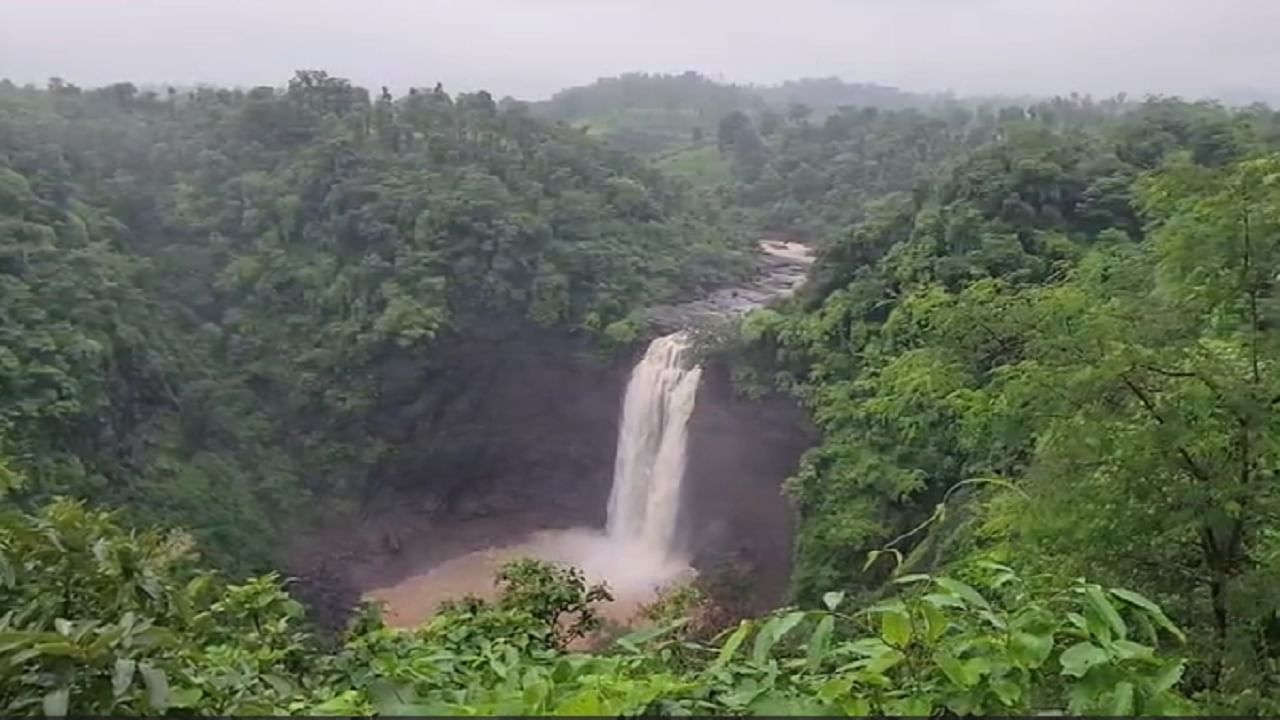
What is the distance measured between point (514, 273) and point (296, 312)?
3988 mm

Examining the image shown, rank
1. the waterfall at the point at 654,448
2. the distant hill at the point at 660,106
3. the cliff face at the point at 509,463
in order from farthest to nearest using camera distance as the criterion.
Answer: the distant hill at the point at 660,106 < the waterfall at the point at 654,448 < the cliff face at the point at 509,463

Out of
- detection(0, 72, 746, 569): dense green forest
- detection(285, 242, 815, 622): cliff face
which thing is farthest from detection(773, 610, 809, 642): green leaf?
detection(285, 242, 815, 622): cliff face

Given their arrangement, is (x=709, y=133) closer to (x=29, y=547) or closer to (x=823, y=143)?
(x=823, y=143)

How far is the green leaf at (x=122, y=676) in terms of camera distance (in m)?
1.28

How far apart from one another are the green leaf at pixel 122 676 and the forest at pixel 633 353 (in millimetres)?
20

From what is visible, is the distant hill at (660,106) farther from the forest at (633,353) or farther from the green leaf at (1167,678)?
the green leaf at (1167,678)

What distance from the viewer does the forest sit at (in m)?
1.47

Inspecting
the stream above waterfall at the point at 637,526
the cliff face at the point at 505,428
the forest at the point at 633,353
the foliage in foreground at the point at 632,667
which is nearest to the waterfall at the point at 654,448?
the stream above waterfall at the point at 637,526

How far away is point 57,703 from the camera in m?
1.28

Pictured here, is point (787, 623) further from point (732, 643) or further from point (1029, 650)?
point (1029, 650)

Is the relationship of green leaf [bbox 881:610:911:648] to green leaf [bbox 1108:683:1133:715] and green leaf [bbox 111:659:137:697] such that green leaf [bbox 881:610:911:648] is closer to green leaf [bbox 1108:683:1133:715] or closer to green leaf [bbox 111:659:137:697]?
green leaf [bbox 1108:683:1133:715]

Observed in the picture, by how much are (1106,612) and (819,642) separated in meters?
0.36

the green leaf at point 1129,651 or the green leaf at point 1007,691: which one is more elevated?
the green leaf at point 1129,651

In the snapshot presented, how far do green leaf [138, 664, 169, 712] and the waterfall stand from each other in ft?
55.7
